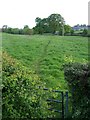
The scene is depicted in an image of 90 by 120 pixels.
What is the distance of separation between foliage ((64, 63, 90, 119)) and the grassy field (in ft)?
10.8

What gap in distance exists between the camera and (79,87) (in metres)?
6.55

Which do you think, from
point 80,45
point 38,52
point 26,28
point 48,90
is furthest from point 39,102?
point 26,28

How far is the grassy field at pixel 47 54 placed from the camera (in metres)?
11.9

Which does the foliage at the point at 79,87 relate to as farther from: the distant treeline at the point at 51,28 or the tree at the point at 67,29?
the tree at the point at 67,29

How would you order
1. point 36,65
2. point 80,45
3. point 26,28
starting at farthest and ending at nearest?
point 26,28
point 80,45
point 36,65

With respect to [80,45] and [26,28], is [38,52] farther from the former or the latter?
[26,28]

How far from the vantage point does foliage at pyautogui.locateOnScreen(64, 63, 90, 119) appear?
6398mm

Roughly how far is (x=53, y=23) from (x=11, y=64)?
1939cm

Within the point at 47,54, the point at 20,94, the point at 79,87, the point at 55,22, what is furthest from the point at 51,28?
the point at 20,94

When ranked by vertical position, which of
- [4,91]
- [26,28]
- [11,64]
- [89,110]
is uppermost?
[26,28]

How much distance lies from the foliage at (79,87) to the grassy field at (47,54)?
329cm

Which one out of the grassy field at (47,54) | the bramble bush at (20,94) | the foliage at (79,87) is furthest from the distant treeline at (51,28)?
the bramble bush at (20,94)

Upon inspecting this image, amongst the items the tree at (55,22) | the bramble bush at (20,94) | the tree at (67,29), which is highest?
the tree at (55,22)

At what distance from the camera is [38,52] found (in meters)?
16.5
